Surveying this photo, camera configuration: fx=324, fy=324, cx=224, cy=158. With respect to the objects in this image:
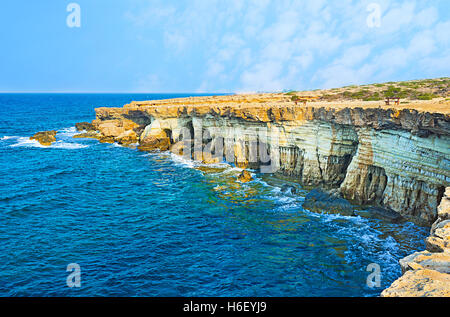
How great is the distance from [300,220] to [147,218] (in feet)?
43.9

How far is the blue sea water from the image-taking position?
1903cm

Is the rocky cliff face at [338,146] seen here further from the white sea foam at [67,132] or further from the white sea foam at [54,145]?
the white sea foam at [67,132]

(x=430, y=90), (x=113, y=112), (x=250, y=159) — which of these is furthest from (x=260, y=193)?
(x=113, y=112)

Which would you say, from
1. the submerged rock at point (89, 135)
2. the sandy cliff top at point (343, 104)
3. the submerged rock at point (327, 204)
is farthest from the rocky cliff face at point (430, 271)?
the submerged rock at point (89, 135)

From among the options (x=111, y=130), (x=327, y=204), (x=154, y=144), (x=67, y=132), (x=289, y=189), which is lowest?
(x=327, y=204)

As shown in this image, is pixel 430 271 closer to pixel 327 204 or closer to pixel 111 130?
pixel 327 204

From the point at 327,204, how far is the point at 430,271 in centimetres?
1735

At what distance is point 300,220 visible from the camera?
27297 millimetres

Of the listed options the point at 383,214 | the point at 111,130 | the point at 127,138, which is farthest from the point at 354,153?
the point at 111,130

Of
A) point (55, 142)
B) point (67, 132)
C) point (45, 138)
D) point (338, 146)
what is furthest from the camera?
point (67, 132)

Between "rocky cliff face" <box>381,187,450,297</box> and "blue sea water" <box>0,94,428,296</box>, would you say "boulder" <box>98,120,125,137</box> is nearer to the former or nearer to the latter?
"blue sea water" <box>0,94,428,296</box>

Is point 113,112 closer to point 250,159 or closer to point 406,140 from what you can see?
point 250,159

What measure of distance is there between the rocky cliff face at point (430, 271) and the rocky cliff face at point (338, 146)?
9891 millimetres

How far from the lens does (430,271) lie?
1165cm
